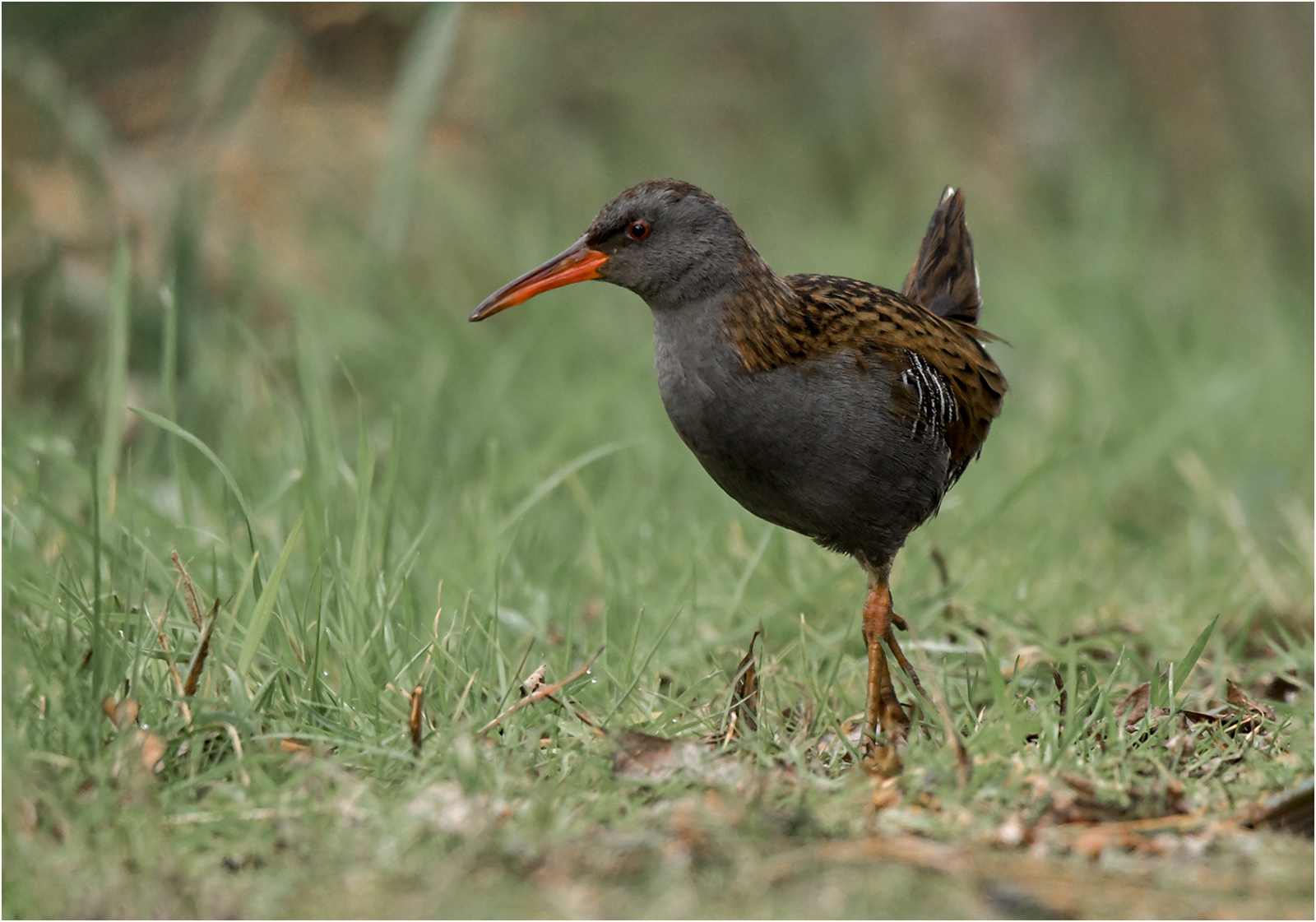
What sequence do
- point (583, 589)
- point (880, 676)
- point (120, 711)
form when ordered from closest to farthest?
point (120, 711), point (880, 676), point (583, 589)

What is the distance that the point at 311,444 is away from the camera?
3.53m

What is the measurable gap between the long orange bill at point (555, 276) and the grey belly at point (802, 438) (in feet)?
0.89

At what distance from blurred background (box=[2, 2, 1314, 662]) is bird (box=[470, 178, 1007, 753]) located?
0.59 meters

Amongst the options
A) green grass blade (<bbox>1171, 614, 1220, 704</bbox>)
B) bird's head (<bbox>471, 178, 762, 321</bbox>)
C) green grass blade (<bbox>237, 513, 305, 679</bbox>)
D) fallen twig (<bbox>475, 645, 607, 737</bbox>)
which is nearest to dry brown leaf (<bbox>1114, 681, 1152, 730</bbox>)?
green grass blade (<bbox>1171, 614, 1220, 704</bbox>)

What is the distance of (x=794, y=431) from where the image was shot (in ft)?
9.74

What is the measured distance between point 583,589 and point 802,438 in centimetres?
134

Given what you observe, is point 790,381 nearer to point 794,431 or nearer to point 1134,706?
point 794,431

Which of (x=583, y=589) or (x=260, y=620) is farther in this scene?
(x=583, y=589)

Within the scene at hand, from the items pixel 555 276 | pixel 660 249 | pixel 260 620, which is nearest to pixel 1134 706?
pixel 660 249

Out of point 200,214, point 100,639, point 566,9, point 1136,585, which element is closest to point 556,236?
point 566,9

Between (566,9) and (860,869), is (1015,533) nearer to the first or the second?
(860,869)

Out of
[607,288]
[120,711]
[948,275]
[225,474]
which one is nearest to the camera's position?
[120,711]

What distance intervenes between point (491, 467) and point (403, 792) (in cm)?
147

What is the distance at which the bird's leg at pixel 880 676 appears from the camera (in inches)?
119
